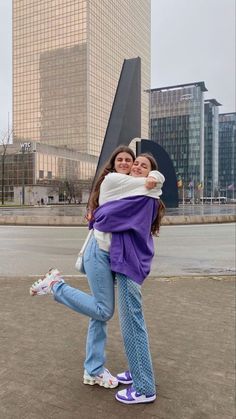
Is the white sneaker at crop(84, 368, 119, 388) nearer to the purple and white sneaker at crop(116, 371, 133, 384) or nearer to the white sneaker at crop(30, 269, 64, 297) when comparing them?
the purple and white sneaker at crop(116, 371, 133, 384)

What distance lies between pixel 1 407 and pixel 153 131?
5498 inches

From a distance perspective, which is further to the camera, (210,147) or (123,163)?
(210,147)

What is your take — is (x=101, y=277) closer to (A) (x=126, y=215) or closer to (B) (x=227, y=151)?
(A) (x=126, y=215)

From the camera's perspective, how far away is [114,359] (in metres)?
3.97

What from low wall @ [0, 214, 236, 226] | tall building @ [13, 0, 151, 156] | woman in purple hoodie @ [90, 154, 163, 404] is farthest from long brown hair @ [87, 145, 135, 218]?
tall building @ [13, 0, 151, 156]

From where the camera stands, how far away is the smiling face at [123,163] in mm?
3162

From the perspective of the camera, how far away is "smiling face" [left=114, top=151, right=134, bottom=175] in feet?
10.4

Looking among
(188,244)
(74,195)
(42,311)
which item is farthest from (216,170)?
(42,311)

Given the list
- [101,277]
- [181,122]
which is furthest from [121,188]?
[181,122]

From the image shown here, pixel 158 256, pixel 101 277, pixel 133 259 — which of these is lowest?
pixel 158 256

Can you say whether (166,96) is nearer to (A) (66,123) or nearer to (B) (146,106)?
(B) (146,106)

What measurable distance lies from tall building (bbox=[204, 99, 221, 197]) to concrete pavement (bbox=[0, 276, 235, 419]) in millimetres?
145661

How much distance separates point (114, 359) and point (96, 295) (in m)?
1.17

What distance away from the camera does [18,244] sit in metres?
15.3
